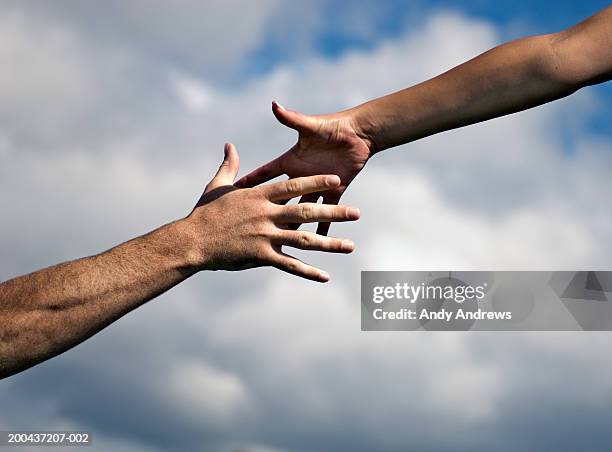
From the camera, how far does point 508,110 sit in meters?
5.59

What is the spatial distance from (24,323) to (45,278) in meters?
0.29

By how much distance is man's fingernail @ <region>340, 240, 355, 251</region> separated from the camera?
186 inches

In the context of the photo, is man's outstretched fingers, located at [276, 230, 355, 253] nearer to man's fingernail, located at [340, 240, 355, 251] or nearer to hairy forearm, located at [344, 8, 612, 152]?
man's fingernail, located at [340, 240, 355, 251]

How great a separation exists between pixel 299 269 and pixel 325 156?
1361mm

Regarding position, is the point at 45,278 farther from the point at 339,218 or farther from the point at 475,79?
the point at 475,79

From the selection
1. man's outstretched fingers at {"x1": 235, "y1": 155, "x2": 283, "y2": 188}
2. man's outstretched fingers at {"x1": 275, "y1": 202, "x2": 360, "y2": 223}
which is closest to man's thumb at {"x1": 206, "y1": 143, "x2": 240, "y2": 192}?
man's outstretched fingers at {"x1": 235, "y1": 155, "x2": 283, "y2": 188}

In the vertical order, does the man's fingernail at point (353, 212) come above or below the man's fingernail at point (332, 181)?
below

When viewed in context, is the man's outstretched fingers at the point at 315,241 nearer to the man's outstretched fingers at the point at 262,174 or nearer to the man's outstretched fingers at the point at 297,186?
the man's outstretched fingers at the point at 297,186

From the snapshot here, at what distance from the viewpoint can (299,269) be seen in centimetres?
472

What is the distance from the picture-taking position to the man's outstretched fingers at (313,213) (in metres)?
4.78

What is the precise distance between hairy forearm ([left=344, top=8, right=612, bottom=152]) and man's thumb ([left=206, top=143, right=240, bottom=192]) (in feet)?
2.78

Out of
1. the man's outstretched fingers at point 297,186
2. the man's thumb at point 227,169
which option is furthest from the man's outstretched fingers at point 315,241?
the man's thumb at point 227,169

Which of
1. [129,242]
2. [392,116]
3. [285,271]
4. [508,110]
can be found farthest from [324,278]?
[508,110]

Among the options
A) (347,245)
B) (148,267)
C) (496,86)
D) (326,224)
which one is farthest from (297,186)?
(496,86)
